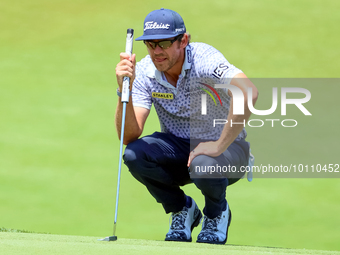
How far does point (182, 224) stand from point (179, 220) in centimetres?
2

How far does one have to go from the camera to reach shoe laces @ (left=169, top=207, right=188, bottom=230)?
101 inches

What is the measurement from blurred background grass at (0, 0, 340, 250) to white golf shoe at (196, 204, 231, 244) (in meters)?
0.67

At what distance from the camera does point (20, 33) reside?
6305mm

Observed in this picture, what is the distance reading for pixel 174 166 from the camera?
2.59 metres

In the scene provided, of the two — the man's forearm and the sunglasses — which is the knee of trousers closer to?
the man's forearm

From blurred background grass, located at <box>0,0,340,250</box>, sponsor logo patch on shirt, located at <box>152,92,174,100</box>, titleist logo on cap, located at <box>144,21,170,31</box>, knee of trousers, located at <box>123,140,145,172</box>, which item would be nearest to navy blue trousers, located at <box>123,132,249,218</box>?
knee of trousers, located at <box>123,140,145,172</box>

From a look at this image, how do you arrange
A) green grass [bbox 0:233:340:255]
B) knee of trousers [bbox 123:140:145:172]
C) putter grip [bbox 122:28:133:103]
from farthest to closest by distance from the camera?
knee of trousers [bbox 123:140:145:172] → putter grip [bbox 122:28:133:103] → green grass [bbox 0:233:340:255]

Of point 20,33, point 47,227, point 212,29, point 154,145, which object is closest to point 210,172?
point 154,145

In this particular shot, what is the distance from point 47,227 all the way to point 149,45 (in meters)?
1.39

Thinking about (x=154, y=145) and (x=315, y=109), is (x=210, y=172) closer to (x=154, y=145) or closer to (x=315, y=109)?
(x=154, y=145)

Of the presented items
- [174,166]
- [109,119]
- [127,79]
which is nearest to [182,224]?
[174,166]

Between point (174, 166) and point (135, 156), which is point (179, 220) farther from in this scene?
point (135, 156)

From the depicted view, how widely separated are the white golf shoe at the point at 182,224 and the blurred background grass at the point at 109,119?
0.64 m

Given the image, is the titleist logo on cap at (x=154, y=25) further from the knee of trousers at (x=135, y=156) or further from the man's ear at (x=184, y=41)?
the knee of trousers at (x=135, y=156)
